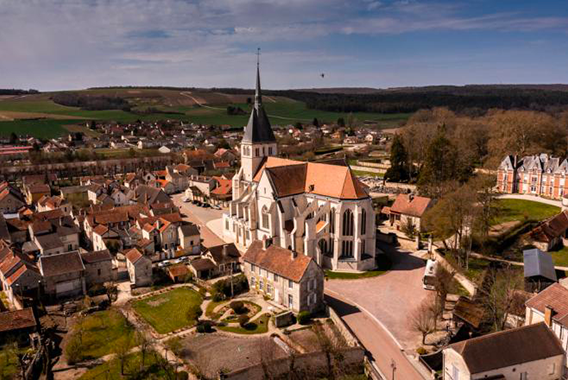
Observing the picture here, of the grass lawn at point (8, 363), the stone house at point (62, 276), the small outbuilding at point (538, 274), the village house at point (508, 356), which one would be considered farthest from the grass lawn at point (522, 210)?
the grass lawn at point (8, 363)

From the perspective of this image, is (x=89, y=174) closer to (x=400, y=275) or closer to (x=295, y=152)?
(x=295, y=152)

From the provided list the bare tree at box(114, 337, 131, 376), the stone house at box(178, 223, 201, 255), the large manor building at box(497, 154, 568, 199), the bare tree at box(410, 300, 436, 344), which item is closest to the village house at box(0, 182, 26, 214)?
the stone house at box(178, 223, 201, 255)

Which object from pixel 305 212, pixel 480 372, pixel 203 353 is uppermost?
pixel 305 212

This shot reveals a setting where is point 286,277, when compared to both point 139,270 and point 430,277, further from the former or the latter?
point 139,270

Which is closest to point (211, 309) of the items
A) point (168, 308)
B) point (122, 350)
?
point (168, 308)

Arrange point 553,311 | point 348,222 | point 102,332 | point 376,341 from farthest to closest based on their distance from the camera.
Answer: point 348,222 < point 102,332 < point 376,341 < point 553,311

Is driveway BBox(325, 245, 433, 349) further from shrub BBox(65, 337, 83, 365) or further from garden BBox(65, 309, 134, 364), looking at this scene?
shrub BBox(65, 337, 83, 365)

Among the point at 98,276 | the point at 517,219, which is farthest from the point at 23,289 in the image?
the point at 517,219
